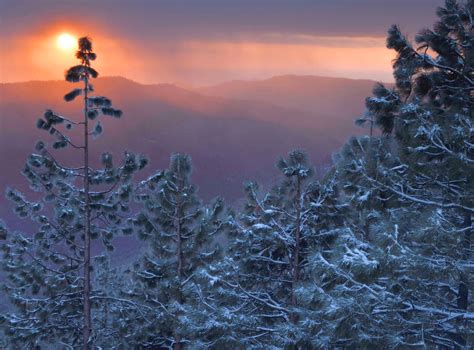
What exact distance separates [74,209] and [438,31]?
10.8m

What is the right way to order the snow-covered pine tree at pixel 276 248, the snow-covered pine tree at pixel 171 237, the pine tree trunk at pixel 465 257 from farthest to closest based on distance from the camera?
the snow-covered pine tree at pixel 171 237
the snow-covered pine tree at pixel 276 248
the pine tree trunk at pixel 465 257

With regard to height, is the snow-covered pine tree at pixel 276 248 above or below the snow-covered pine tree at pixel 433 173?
below

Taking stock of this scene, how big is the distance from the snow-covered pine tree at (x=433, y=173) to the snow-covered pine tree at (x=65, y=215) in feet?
23.4

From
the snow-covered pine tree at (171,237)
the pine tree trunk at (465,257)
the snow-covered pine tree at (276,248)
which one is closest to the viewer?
the pine tree trunk at (465,257)

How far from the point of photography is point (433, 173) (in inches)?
337

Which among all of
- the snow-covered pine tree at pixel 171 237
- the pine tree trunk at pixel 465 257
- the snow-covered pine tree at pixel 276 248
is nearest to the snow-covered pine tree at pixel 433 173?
the pine tree trunk at pixel 465 257

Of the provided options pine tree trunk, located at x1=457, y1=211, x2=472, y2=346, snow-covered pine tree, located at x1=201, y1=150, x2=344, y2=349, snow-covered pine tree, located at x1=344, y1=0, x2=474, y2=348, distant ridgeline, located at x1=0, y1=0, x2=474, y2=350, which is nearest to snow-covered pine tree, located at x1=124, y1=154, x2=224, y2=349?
distant ridgeline, located at x1=0, y1=0, x2=474, y2=350

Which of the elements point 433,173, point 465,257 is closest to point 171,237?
point 433,173

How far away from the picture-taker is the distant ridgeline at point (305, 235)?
761cm

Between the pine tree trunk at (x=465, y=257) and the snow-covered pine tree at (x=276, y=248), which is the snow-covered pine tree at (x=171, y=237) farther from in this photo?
the pine tree trunk at (x=465, y=257)

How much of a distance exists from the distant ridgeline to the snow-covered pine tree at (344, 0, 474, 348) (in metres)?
0.03

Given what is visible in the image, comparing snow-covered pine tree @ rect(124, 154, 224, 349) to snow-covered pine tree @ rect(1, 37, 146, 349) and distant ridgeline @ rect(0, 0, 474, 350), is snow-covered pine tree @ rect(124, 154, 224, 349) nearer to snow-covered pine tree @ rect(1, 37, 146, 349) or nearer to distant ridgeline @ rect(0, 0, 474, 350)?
distant ridgeline @ rect(0, 0, 474, 350)

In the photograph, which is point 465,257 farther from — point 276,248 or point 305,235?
point 276,248

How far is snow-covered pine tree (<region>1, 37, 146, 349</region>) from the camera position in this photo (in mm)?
12977
